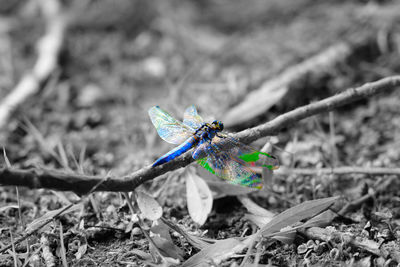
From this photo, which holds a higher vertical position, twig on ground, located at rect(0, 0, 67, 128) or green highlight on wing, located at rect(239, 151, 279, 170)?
twig on ground, located at rect(0, 0, 67, 128)

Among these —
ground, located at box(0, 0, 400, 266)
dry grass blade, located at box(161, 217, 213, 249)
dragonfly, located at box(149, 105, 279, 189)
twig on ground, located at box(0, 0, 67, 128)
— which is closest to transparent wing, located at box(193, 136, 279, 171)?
dragonfly, located at box(149, 105, 279, 189)

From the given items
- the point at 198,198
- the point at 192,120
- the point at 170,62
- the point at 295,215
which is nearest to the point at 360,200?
the point at 295,215

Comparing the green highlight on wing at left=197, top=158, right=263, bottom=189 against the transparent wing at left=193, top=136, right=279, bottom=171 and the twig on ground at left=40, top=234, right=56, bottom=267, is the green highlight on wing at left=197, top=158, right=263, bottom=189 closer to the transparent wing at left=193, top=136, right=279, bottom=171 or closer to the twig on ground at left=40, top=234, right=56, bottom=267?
the transparent wing at left=193, top=136, right=279, bottom=171

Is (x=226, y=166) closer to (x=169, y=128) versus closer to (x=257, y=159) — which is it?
(x=257, y=159)

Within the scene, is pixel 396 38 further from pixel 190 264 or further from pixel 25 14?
pixel 25 14

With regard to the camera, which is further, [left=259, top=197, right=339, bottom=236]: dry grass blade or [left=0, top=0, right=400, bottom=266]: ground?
[left=0, top=0, right=400, bottom=266]: ground

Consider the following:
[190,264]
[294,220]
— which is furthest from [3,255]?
[294,220]
